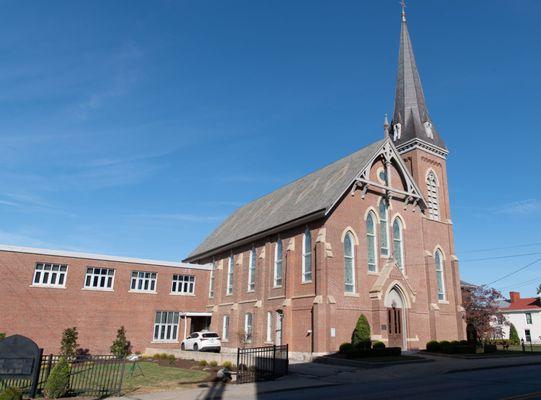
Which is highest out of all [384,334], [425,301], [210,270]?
[210,270]

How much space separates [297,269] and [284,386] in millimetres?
13892

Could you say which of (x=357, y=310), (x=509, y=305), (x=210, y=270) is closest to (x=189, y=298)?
(x=210, y=270)

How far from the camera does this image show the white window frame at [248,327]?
1304 inches

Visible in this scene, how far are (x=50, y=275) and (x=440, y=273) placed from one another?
2990 cm

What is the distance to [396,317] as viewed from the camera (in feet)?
97.1

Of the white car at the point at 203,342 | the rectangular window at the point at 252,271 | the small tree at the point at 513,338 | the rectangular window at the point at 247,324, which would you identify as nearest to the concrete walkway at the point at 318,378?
the rectangular window at the point at 247,324

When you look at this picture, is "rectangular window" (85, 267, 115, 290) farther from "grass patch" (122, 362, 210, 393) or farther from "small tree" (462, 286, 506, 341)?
"small tree" (462, 286, 506, 341)

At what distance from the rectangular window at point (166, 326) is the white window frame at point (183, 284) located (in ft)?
6.32

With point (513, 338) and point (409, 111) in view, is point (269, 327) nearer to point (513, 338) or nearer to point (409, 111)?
point (409, 111)

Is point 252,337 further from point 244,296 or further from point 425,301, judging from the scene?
point 425,301

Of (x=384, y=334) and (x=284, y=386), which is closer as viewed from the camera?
(x=284, y=386)

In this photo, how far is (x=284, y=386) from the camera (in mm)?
16391

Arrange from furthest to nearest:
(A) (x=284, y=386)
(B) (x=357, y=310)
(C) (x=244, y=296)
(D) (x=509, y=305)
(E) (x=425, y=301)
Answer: (D) (x=509, y=305)
(C) (x=244, y=296)
(E) (x=425, y=301)
(B) (x=357, y=310)
(A) (x=284, y=386)

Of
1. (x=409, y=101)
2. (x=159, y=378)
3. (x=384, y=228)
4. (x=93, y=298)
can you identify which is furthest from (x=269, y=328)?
(x=409, y=101)
